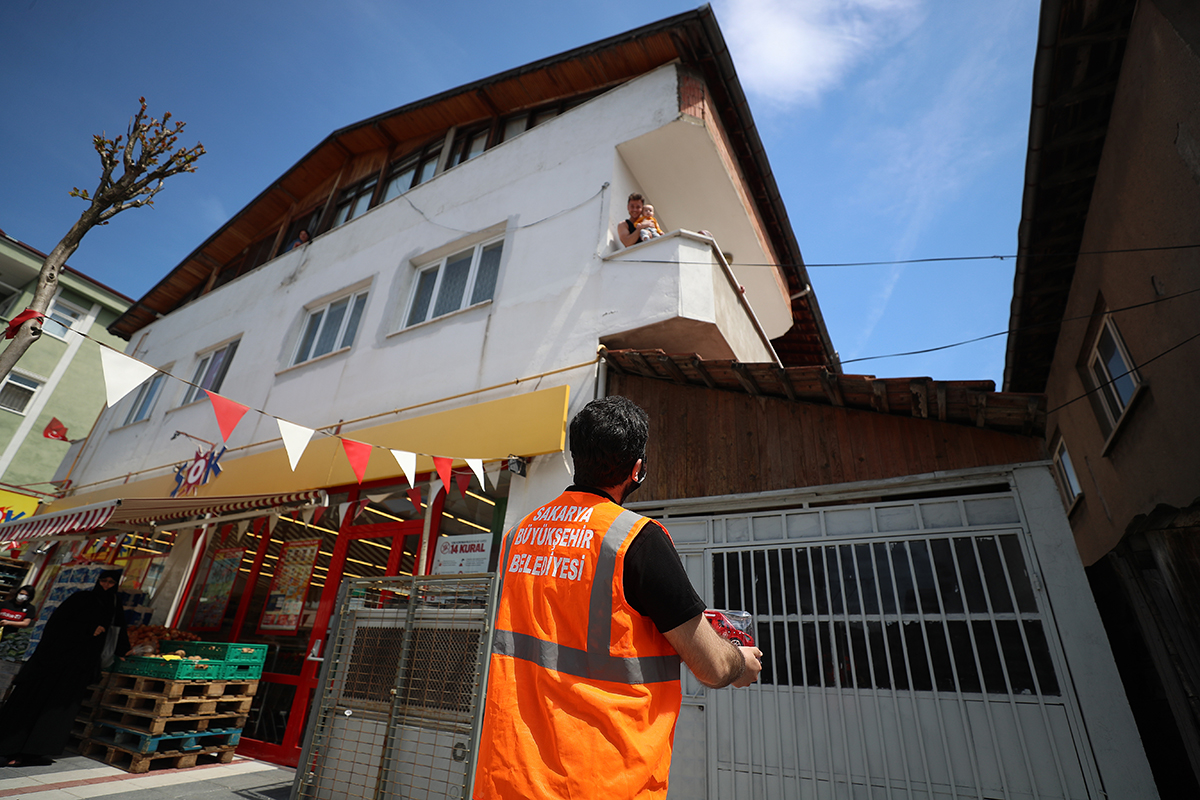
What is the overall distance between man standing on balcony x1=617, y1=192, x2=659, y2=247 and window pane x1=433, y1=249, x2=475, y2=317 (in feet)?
9.28

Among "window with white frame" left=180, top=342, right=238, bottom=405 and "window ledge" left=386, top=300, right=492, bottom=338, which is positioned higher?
"window with white frame" left=180, top=342, right=238, bottom=405

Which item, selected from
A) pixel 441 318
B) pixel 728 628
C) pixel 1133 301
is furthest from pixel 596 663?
pixel 1133 301

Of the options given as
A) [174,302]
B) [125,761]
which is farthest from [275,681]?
[174,302]

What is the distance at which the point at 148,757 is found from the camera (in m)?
5.81

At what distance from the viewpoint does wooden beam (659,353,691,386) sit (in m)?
5.90

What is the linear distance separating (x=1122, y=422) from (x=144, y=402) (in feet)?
61.9

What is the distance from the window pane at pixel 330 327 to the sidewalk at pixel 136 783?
6.48 m

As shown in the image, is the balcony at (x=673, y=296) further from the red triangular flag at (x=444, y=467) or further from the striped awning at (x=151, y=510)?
the striped awning at (x=151, y=510)

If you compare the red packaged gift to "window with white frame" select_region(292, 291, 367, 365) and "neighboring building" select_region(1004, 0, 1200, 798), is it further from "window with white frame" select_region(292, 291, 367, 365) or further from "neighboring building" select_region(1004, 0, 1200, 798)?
"window with white frame" select_region(292, 291, 367, 365)

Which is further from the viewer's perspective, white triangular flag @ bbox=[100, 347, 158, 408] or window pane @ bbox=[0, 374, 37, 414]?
window pane @ bbox=[0, 374, 37, 414]

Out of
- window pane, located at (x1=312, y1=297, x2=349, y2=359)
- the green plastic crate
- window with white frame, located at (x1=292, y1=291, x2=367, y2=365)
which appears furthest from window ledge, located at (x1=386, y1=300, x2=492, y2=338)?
the green plastic crate

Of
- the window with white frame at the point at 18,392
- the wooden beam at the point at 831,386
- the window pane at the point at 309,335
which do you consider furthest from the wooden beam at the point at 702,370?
the window with white frame at the point at 18,392

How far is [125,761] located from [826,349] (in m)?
13.7

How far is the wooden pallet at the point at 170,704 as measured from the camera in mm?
6066
